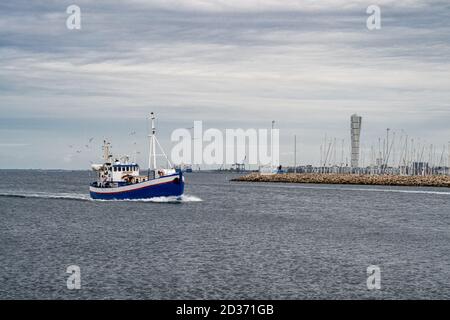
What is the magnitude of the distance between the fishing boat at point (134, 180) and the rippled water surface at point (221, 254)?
25.3 ft

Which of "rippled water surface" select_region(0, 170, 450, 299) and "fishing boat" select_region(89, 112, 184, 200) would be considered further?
"fishing boat" select_region(89, 112, 184, 200)

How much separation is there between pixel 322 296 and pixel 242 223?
126ft

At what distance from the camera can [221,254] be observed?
4497cm

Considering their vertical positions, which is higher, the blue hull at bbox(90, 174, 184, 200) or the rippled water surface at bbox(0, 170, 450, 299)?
the blue hull at bbox(90, 174, 184, 200)

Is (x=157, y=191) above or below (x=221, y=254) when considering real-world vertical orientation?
above

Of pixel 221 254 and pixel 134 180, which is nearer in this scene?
pixel 221 254

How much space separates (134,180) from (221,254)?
50985 millimetres

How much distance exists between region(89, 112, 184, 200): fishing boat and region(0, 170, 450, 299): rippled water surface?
7707mm

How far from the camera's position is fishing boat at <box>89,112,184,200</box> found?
89.2 m

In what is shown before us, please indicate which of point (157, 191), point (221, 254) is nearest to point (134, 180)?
point (157, 191)

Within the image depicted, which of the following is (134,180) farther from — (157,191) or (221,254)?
(221,254)

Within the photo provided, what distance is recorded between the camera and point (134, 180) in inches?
3688
